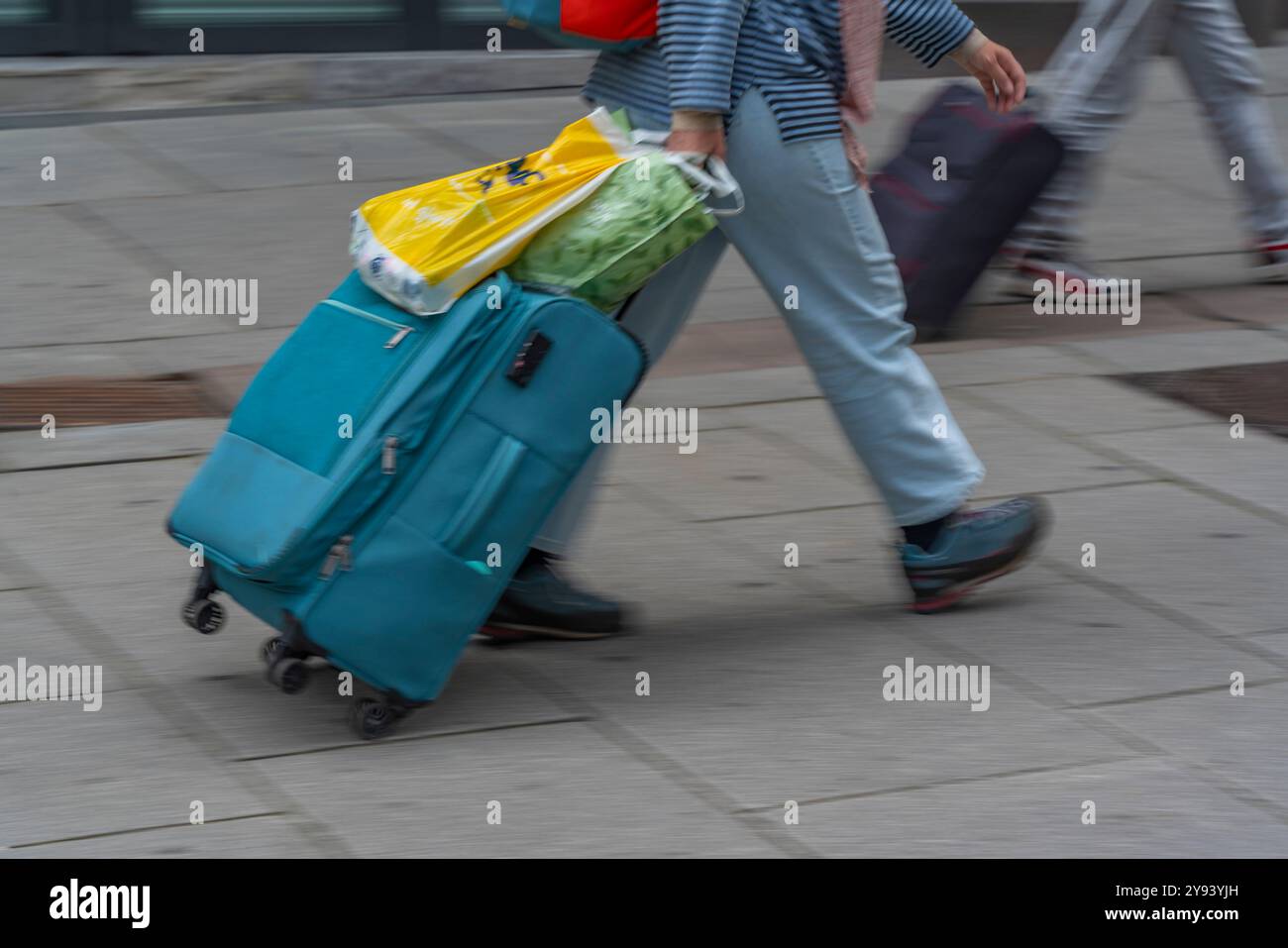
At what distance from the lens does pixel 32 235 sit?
709cm

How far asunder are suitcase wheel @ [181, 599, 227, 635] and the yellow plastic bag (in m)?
0.70

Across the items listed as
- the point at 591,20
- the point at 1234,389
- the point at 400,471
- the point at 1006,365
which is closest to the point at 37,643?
the point at 400,471

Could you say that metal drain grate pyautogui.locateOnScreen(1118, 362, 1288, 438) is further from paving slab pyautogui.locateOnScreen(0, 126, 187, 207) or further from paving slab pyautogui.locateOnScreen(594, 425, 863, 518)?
paving slab pyautogui.locateOnScreen(0, 126, 187, 207)

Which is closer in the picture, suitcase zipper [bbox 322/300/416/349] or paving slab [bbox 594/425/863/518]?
suitcase zipper [bbox 322/300/416/349]

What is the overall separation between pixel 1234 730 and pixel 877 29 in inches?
60.9

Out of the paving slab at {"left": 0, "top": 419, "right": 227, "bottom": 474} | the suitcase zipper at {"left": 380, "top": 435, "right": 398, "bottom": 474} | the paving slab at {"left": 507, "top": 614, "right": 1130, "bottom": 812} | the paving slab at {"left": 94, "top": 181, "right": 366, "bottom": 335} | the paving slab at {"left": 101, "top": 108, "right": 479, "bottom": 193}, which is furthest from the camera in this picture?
the paving slab at {"left": 101, "top": 108, "right": 479, "bottom": 193}

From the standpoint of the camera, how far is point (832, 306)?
408 centimetres

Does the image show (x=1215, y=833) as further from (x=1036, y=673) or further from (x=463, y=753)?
(x=463, y=753)

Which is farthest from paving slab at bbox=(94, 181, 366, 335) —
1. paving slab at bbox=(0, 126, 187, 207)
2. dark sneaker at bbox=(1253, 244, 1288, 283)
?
dark sneaker at bbox=(1253, 244, 1288, 283)

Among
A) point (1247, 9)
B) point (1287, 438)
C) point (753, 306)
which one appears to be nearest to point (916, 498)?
point (1287, 438)

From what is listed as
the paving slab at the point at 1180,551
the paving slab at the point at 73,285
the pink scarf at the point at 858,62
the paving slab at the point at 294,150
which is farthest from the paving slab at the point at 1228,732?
the paving slab at the point at 294,150

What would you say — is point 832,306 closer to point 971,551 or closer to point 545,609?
point 971,551

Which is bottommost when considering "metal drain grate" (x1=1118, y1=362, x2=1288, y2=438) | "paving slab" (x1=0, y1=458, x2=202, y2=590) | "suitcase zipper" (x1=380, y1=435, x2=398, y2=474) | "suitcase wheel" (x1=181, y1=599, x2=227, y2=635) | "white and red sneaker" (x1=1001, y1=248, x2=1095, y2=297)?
"paving slab" (x1=0, y1=458, x2=202, y2=590)

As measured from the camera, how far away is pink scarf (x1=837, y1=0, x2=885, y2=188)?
3980 millimetres
